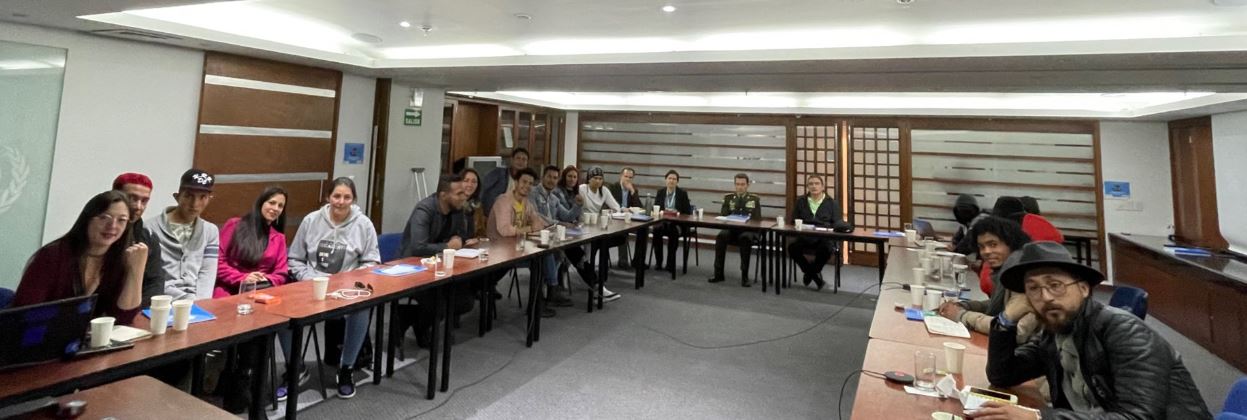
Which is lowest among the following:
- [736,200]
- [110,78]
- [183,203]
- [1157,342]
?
[1157,342]

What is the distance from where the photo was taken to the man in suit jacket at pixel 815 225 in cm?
566

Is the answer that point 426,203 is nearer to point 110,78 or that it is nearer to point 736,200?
point 110,78

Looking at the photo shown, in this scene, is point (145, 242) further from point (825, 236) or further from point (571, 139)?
point (571, 139)

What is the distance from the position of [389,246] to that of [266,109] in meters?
1.79

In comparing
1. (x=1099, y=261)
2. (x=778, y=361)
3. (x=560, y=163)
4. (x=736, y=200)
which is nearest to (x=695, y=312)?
(x=778, y=361)

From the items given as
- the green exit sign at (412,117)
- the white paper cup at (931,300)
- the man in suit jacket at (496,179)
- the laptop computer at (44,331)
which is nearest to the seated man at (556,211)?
the man in suit jacket at (496,179)

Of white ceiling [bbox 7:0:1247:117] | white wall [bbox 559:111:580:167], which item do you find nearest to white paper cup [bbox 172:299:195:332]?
white ceiling [bbox 7:0:1247:117]

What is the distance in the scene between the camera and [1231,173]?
15.8ft

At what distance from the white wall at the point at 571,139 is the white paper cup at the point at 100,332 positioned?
7.20 m

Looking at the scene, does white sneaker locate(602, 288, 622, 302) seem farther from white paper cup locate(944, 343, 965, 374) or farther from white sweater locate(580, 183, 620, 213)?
white paper cup locate(944, 343, 965, 374)

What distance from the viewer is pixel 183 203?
8.26 feet

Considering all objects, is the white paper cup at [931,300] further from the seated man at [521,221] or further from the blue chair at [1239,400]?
the seated man at [521,221]

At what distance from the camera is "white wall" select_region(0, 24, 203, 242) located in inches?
133

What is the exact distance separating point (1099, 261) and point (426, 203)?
769 centimetres
